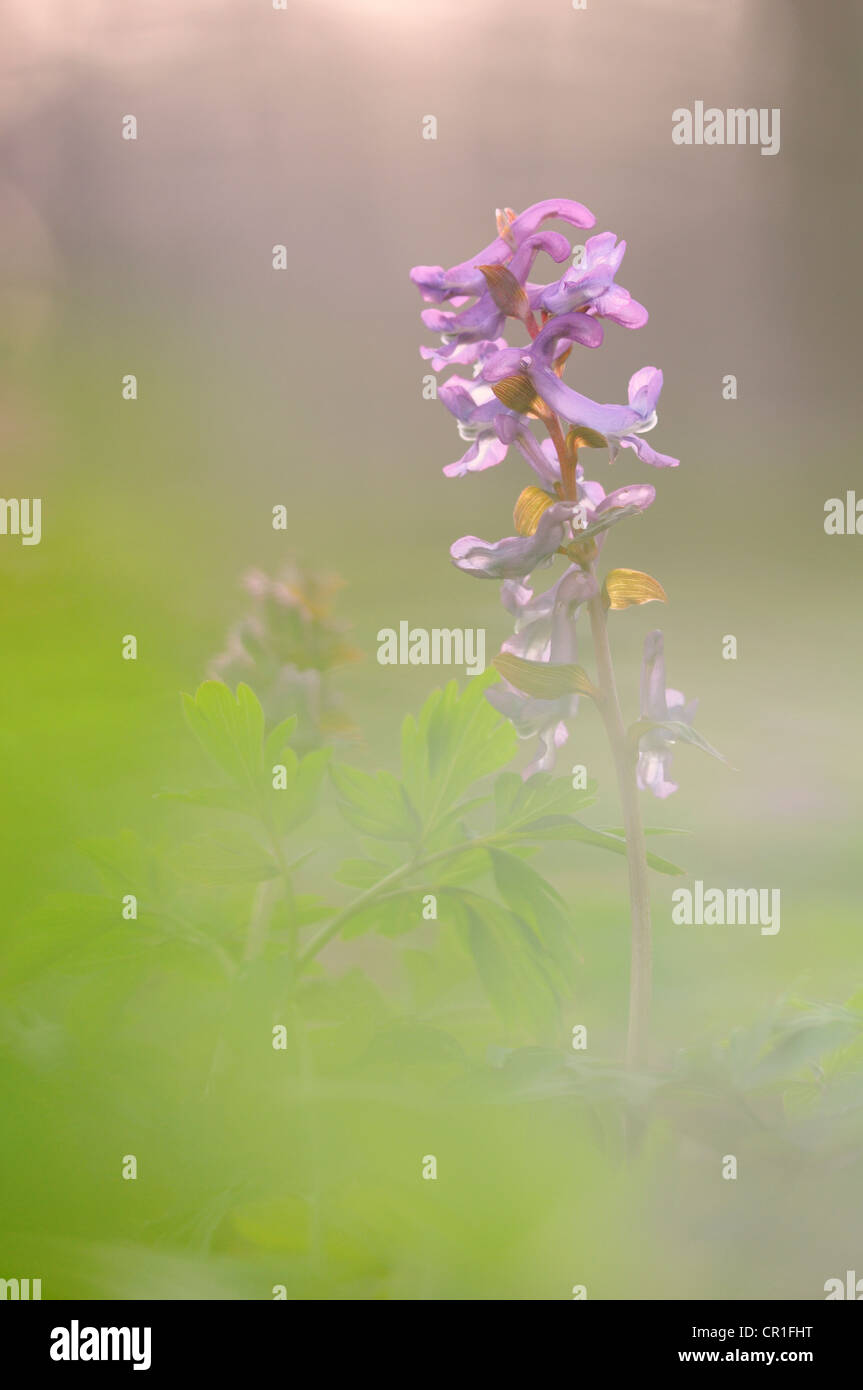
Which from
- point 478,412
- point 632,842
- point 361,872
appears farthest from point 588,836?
point 478,412

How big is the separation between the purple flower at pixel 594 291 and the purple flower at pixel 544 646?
133 mm

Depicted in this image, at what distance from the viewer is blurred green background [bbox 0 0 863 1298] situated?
71 cm

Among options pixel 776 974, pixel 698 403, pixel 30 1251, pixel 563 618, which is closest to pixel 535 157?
pixel 698 403

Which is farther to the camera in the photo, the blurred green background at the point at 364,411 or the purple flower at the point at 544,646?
the blurred green background at the point at 364,411

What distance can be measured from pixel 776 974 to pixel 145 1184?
404mm

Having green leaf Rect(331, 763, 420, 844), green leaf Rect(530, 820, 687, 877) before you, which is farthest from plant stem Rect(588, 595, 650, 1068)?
green leaf Rect(331, 763, 420, 844)

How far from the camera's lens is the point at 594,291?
59 centimetres

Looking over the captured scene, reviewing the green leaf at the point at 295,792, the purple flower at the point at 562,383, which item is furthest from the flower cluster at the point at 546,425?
the green leaf at the point at 295,792

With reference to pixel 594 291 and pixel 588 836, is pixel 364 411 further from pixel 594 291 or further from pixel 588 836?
pixel 588 836

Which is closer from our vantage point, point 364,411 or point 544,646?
point 544,646

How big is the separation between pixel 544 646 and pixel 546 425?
0.38ft

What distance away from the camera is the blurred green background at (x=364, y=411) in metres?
0.71

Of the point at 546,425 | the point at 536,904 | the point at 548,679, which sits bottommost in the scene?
the point at 536,904

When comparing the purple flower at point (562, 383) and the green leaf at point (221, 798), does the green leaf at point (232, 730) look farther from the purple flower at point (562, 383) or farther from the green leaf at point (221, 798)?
the purple flower at point (562, 383)
